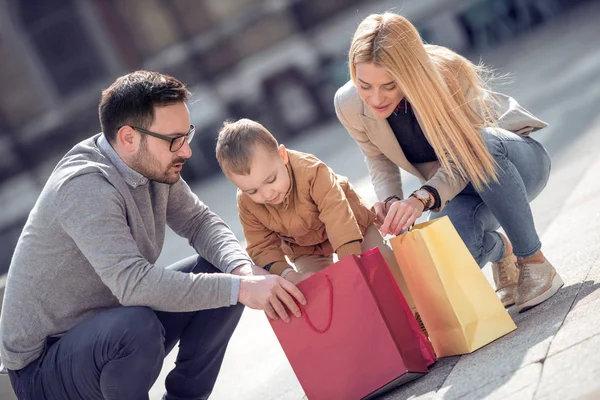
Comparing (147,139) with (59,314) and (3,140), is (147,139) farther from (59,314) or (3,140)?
(3,140)

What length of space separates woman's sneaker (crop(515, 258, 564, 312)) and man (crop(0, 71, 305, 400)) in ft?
3.13

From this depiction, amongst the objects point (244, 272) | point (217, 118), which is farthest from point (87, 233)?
point (217, 118)

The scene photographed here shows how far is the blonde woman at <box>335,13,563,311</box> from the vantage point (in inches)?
132

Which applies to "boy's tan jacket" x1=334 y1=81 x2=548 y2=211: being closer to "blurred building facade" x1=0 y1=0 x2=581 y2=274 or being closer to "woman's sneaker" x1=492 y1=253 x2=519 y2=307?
"woman's sneaker" x1=492 y1=253 x2=519 y2=307

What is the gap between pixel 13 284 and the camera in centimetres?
324

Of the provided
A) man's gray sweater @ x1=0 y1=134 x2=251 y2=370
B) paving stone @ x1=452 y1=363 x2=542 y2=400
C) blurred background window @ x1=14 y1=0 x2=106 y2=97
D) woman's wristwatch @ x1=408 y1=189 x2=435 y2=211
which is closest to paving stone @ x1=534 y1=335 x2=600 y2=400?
paving stone @ x1=452 y1=363 x2=542 y2=400

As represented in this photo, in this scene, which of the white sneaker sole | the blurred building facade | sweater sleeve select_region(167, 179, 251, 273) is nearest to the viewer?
the white sneaker sole

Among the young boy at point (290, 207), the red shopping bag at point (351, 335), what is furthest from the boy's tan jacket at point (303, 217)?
the red shopping bag at point (351, 335)

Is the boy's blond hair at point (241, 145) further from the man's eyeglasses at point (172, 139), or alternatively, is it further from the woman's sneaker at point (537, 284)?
the woman's sneaker at point (537, 284)

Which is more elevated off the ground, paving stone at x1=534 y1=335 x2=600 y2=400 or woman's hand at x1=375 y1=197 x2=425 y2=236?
woman's hand at x1=375 y1=197 x2=425 y2=236

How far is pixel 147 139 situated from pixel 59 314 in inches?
26.7

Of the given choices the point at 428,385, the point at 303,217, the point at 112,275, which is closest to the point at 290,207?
the point at 303,217

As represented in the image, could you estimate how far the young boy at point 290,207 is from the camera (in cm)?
337

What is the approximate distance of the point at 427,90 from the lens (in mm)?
3369
